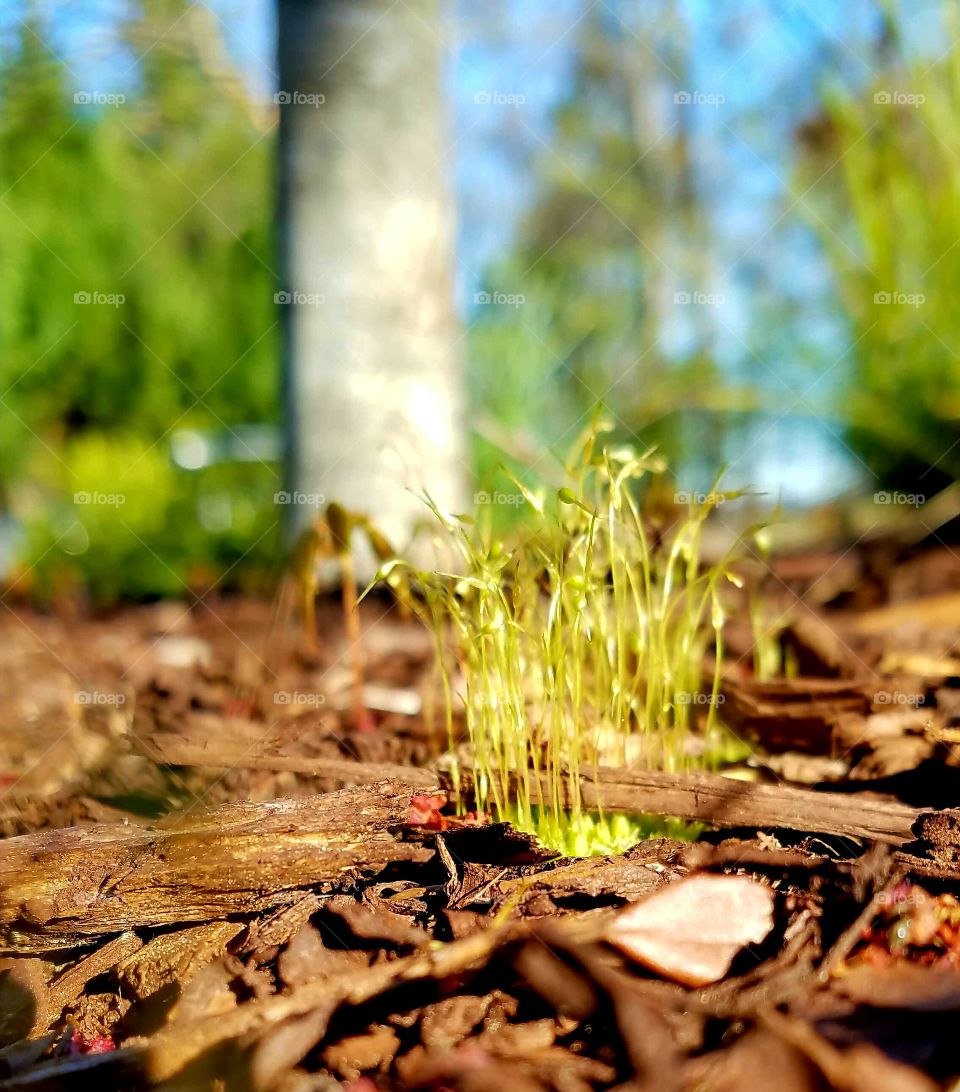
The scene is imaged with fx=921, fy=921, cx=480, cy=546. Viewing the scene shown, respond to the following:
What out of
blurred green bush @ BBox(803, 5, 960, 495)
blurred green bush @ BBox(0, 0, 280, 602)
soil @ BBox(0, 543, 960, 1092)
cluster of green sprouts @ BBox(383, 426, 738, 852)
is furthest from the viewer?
blurred green bush @ BBox(0, 0, 280, 602)

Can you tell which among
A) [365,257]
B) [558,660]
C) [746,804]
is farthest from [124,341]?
[746,804]

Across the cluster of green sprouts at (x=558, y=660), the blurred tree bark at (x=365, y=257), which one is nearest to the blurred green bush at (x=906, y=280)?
the blurred tree bark at (x=365, y=257)

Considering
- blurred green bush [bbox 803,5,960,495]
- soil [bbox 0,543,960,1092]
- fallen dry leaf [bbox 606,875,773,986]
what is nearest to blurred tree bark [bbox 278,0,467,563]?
soil [bbox 0,543,960,1092]

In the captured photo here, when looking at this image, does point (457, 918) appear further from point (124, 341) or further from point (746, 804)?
Answer: point (124, 341)

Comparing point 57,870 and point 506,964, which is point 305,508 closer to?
point 57,870

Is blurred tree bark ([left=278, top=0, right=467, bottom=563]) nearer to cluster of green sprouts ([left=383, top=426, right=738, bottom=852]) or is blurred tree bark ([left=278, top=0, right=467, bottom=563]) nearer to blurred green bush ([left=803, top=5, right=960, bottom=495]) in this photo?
cluster of green sprouts ([left=383, top=426, right=738, bottom=852])

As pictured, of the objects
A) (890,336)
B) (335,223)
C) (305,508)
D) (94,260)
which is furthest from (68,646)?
(94,260)
